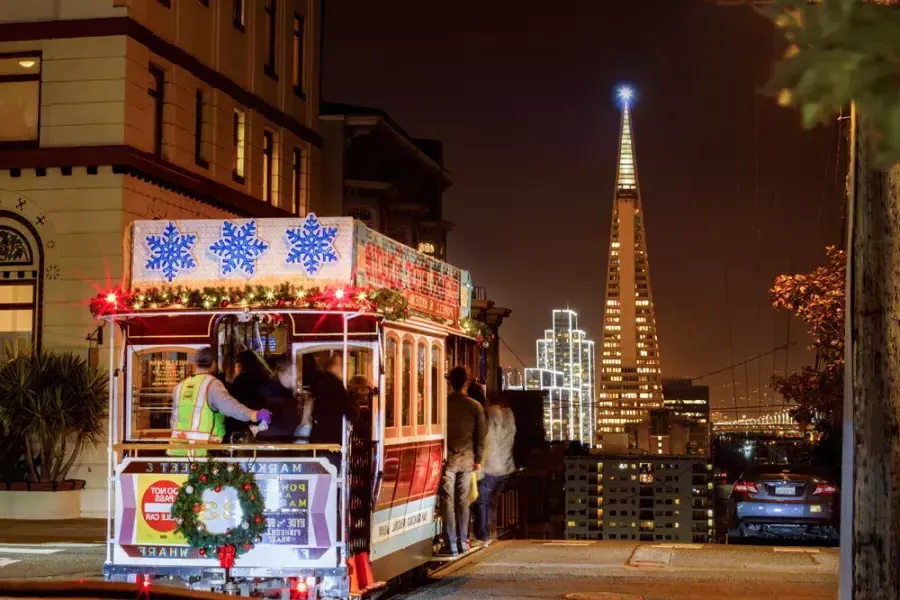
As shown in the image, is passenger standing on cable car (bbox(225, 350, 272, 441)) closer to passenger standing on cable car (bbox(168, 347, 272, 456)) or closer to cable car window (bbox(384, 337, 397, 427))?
passenger standing on cable car (bbox(168, 347, 272, 456))

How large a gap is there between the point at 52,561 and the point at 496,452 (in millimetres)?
5378

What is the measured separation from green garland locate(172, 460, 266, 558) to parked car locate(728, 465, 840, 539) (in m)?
12.2

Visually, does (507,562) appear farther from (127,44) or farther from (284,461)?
(127,44)

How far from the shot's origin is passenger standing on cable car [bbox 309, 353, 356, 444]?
11.0 metres

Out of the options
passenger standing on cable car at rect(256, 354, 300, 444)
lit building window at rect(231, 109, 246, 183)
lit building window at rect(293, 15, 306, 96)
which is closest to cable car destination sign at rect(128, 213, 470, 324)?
passenger standing on cable car at rect(256, 354, 300, 444)

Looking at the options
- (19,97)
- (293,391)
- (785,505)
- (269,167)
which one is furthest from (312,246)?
(269,167)

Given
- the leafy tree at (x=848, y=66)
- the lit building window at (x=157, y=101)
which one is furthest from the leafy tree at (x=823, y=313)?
the leafy tree at (x=848, y=66)

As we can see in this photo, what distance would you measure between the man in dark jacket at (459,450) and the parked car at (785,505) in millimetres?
7371

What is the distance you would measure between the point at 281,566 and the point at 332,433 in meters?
1.18

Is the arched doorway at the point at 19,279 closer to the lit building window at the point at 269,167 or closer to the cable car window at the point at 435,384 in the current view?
the lit building window at the point at 269,167

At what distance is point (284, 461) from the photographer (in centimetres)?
1059

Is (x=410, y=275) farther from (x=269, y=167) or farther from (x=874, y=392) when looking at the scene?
(x=269, y=167)

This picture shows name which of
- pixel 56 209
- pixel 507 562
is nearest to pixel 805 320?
pixel 507 562

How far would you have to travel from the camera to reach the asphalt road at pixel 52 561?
12.9 meters
